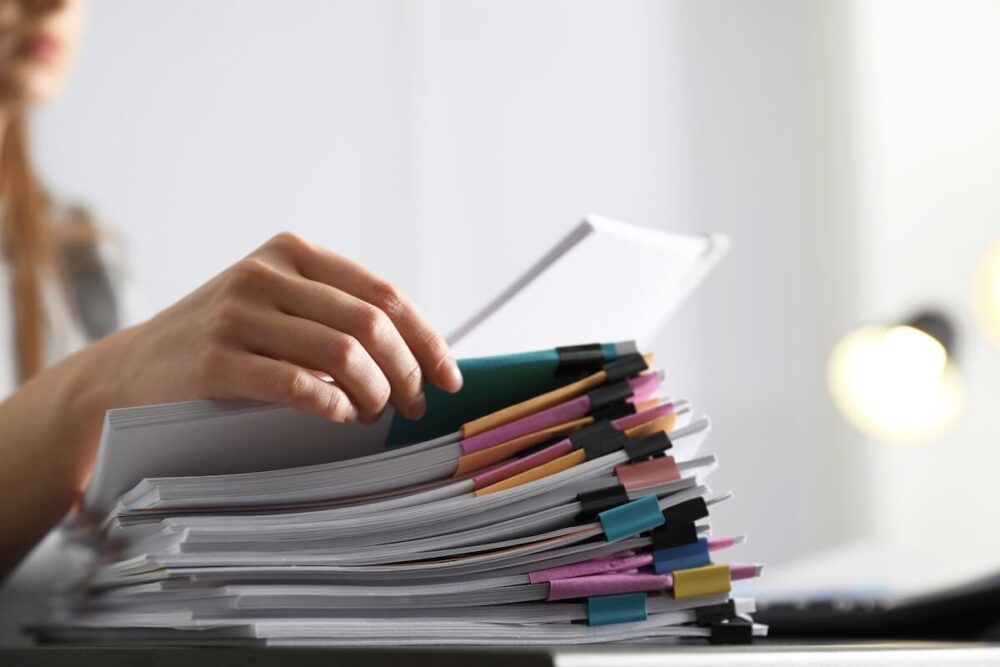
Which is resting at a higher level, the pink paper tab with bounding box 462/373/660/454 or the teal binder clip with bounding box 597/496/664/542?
the pink paper tab with bounding box 462/373/660/454

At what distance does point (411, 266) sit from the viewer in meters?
2.48

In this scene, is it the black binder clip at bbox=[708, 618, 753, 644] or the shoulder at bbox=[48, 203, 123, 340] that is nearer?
the black binder clip at bbox=[708, 618, 753, 644]

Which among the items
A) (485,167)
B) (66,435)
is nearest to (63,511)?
(66,435)

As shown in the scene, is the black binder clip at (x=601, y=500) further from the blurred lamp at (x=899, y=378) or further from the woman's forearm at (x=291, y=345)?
the blurred lamp at (x=899, y=378)

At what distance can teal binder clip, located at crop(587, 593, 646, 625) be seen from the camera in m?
0.30

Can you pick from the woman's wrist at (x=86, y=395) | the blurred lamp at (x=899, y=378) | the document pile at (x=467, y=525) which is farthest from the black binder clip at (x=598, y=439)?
A: the blurred lamp at (x=899, y=378)

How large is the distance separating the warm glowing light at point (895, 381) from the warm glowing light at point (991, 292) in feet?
1.04

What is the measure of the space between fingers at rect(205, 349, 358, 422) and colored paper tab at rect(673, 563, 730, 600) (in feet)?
0.38

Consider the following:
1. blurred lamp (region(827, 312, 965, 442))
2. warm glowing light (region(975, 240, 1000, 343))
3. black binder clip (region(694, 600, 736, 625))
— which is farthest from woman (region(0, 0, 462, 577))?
warm glowing light (region(975, 240, 1000, 343))

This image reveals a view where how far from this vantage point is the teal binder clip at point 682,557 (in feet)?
1.01

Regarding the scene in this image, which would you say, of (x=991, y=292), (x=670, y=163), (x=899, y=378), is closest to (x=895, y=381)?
(x=899, y=378)

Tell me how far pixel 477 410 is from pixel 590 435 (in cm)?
4

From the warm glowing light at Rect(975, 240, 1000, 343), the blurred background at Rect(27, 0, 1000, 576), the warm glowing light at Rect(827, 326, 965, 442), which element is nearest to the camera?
the warm glowing light at Rect(827, 326, 965, 442)

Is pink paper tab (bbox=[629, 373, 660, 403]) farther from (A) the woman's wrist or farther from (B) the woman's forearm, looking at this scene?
(A) the woman's wrist
